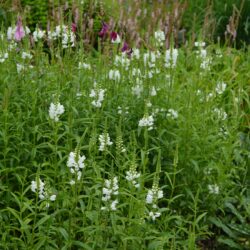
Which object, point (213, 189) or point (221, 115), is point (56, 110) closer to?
point (213, 189)

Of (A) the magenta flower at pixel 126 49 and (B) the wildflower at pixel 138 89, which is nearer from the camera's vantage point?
(B) the wildflower at pixel 138 89

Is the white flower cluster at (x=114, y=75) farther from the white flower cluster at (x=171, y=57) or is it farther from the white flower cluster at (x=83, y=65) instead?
the white flower cluster at (x=171, y=57)

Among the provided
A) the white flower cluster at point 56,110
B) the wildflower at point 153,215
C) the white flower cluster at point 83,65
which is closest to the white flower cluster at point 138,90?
the white flower cluster at point 83,65

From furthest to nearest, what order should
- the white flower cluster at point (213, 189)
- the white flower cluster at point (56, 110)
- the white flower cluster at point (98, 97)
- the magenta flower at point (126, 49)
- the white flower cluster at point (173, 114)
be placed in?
the magenta flower at point (126, 49) → the white flower cluster at point (173, 114) → the white flower cluster at point (213, 189) → the white flower cluster at point (98, 97) → the white flower cluster at point (56, 110)

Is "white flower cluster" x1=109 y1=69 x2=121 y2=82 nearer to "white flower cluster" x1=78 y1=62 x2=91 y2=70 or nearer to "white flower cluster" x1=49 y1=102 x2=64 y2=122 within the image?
"white flower cluster" x1=78 y1=62 x2=91 y2=70

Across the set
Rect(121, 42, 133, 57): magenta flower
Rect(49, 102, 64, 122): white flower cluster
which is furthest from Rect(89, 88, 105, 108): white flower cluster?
Rect(121, 42, 133, 57): magenta flower

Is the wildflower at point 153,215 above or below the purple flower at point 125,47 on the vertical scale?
below

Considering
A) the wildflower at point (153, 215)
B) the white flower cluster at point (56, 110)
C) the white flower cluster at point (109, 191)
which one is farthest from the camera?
the white flower cluster at point (56, 110)

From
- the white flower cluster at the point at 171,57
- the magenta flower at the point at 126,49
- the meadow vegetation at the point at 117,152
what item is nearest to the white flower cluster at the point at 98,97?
the meadow vegetation at the point at 117,152

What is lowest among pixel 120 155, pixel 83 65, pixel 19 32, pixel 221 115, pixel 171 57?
pixel 221 115

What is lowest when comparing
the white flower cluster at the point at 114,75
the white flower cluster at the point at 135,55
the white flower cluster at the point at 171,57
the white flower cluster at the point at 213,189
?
the white flower cluster at the point at 213,189

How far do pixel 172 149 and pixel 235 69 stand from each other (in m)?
2.11

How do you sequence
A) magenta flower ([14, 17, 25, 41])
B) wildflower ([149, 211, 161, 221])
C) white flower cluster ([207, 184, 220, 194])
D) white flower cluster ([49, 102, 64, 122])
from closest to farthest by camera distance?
wildflower ([149, 211, 161, 221]) < white flower cluster ([49, 102, 64, 122]) < white flower cluster ([207, 184, 220, 194]) < magenta flower ([14, 17, 25, 41])

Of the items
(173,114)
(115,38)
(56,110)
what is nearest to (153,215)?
(56,110)
